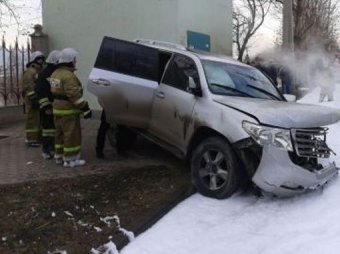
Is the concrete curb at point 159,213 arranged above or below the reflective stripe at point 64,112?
below

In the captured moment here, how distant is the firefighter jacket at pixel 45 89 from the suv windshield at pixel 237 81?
8.11 ft

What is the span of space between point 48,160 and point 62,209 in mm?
2427

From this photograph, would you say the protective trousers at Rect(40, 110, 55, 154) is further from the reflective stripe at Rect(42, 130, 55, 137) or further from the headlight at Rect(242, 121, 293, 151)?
the headlight at Rect(242, 121, 293, 151)

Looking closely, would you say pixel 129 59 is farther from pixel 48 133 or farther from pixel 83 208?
pixel 83 208

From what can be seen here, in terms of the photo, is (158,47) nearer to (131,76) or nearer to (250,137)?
(131,76)

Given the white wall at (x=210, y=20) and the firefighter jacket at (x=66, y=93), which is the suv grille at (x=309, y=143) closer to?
the firefighter jacket at (x=66, y=93)

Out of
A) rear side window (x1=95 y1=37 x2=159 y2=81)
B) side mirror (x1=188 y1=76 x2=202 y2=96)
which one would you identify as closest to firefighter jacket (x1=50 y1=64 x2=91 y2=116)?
rear side window (x1=95 y1=37 x2=159 y2=81)

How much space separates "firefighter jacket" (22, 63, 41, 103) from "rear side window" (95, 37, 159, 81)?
1.91m

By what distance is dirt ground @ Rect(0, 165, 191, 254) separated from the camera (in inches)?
210

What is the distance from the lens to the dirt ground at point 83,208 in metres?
5.33

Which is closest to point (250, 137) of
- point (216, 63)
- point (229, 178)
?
point (229, 178)

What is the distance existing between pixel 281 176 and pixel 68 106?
10.9 ft

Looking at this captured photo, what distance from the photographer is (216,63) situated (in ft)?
24.1

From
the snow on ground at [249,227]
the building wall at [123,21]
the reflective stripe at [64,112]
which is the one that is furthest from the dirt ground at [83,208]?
the building wall at [123,21]
